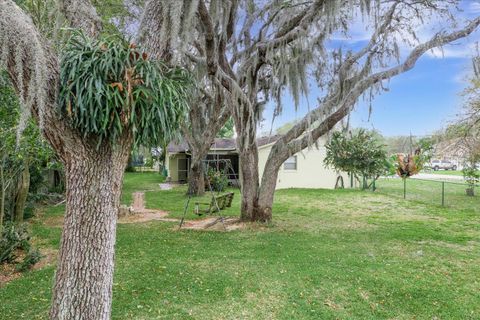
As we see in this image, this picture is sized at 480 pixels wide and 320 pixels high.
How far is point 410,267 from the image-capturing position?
200 inches

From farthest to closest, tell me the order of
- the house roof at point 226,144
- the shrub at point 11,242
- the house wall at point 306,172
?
the house roof at point 226,144 → the house wall at point 306,172 → the shrub at point 11,242

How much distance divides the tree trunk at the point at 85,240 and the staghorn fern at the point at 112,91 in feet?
0.88

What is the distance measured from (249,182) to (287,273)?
3375 mm

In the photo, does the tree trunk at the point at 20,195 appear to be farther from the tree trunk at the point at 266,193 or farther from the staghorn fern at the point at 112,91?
the staghorn fern at the point at 112,91

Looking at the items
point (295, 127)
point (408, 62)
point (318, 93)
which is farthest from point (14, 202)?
point (408, 62)

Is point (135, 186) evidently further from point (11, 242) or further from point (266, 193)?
point (11, 242)

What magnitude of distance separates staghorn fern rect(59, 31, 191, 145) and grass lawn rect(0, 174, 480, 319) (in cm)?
213

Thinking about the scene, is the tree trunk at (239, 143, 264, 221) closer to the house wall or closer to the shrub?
the shrub

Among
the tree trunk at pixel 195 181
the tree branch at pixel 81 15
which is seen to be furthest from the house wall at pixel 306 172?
the tree branch at pixel 81 15

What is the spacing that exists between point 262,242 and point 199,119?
808 centimetres

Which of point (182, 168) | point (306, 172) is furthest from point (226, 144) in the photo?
point (306, 172)

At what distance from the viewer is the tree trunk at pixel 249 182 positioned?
790 centimetres

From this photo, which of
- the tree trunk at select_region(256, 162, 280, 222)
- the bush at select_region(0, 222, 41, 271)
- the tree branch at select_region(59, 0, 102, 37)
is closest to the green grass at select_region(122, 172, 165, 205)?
the tree trunk at select_region(256, 162, 280, 222)

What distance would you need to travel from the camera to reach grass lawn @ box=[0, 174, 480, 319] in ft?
12.2
